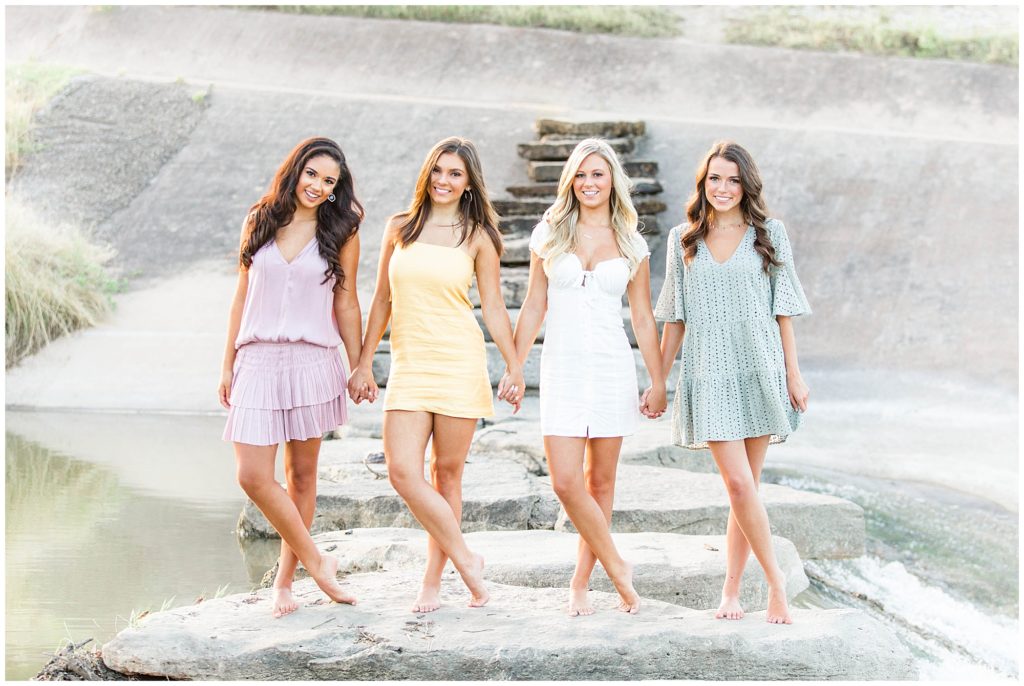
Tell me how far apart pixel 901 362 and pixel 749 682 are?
731 centimetres

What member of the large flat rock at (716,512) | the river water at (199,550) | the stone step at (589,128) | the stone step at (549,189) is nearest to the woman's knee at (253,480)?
the river water at (199,550)

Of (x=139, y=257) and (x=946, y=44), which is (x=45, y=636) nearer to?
(x=139, y=257)

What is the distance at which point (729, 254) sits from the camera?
4.12 metres

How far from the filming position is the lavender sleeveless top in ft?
13.0

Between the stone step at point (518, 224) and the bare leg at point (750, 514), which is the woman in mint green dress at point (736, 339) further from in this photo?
the stone step at point (518, 224)

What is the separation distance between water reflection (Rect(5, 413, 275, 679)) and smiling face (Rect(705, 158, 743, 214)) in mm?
2662

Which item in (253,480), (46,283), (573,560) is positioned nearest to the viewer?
(253,480)

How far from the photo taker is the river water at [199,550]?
484 centimetres

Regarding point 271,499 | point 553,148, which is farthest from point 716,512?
point 553,148

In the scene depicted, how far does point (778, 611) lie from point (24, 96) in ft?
40.8

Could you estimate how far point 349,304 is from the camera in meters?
4.08

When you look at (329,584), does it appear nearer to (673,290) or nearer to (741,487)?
(741,487)

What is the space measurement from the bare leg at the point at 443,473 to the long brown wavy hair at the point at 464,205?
629 millimetres

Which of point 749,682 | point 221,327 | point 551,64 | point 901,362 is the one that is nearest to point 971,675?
point 749,682
